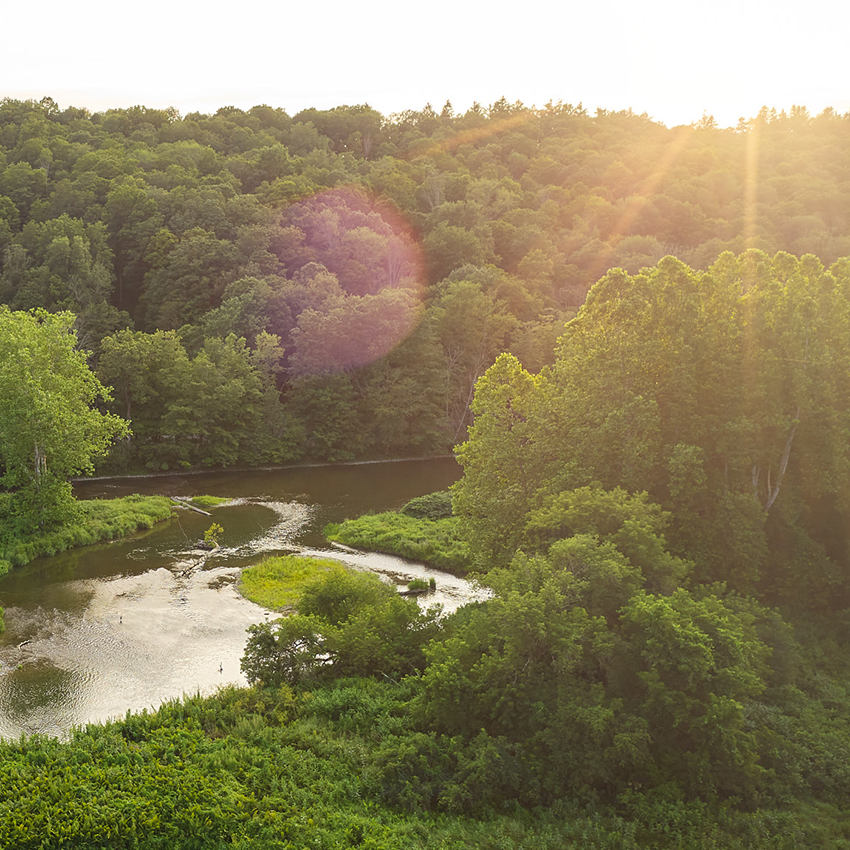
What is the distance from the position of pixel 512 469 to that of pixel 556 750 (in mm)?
12828

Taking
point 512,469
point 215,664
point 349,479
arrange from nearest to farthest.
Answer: point 215,664 < point 512,469 < point 349,479

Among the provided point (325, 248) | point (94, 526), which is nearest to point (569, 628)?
point (94, 526)

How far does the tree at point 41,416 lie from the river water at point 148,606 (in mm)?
3695

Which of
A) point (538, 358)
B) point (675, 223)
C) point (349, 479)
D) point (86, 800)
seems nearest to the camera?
point (86, 800)

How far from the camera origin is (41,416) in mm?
38375

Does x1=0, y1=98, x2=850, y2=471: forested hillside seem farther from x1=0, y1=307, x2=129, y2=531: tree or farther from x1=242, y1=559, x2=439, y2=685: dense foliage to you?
x1=242, y1=559, x2=439, y2=685: dense foliage

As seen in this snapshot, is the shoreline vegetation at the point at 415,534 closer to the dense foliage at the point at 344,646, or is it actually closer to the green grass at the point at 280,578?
the green grass at the point at 280,578

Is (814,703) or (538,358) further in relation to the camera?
(538,358)

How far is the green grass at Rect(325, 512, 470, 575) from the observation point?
39.5m

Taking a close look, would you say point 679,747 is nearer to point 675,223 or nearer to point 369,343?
point 369,343

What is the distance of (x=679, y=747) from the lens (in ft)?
62.1

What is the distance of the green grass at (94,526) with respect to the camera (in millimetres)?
37844

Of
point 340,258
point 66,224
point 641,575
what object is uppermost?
point 66,224

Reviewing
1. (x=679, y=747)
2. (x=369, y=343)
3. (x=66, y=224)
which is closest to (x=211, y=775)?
(x=679, y=747)
